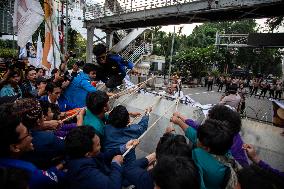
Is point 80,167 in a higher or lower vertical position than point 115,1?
lower

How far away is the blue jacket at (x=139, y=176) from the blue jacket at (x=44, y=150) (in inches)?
26.1

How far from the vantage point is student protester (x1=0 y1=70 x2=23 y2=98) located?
4.65 metres

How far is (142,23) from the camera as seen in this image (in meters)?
16.0

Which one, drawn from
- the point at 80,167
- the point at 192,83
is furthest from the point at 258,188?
the point at 192,83

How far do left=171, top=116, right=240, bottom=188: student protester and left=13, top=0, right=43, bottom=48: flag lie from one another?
18.9ft

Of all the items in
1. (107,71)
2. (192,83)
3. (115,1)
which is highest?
(115,1)

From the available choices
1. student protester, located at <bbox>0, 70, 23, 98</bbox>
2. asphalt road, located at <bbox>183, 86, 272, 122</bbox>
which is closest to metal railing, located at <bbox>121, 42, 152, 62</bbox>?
asphalt road, located at <bbox>183, 86, 272, 122</bbox>

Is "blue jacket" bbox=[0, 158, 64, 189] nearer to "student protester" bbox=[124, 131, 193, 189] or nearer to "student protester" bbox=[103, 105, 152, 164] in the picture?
"student protester" bbox=[124, 131, 193, 189]

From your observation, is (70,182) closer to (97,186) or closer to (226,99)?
(97,186)

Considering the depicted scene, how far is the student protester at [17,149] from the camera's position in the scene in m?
2.05

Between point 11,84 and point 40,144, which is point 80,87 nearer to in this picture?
point 11,84

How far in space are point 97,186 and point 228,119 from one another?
5.20 feet

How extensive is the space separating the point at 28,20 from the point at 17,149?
5.48 meters

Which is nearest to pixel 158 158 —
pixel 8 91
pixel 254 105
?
pixel 8 91
